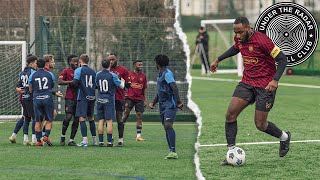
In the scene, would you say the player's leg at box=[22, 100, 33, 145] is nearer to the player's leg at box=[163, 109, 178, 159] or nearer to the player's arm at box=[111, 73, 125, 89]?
the player's arm at box=[111, 73, 125, 89]

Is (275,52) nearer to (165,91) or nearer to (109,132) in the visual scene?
(165,91)

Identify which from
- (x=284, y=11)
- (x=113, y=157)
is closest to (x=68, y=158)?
(x=113, y=157)

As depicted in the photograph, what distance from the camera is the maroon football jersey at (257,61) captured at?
12.9 m

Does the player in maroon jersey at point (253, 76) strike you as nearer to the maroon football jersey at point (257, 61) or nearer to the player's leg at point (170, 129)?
the maroon football jersey at point (257, 61)

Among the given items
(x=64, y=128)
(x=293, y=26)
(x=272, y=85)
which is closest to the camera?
(x=272, y=85)

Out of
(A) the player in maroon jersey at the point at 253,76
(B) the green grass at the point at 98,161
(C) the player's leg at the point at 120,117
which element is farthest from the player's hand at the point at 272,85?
(C) the player's leg at the point at 120,117

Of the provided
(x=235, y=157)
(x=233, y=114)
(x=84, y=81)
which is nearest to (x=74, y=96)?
(x=84, y=81)

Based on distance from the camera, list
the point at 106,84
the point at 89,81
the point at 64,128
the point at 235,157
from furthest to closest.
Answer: the point at 64,128 → the point at 89,81 → the point at 106,84 → the point at 235,157

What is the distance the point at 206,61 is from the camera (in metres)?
38.8

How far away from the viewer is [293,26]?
13266 mm

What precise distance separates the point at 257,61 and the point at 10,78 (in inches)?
511

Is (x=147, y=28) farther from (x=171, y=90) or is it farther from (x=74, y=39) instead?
(x=171, y=90)

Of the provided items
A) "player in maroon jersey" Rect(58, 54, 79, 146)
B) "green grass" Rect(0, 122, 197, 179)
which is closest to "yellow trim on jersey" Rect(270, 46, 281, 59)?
"green grass" Rect(0, 122, 197, 179)

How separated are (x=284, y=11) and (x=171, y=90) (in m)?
2.53
